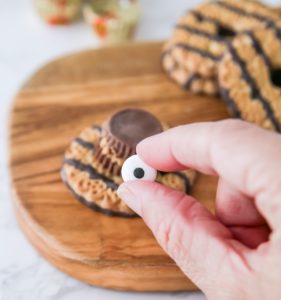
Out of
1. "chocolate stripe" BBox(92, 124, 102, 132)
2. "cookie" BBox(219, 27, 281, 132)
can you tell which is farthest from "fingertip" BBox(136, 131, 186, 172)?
"cookie" BBox(219, 27, 281, 132)

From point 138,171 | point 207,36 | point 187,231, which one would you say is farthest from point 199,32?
point 187,231

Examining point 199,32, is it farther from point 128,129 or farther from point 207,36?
point 128,129

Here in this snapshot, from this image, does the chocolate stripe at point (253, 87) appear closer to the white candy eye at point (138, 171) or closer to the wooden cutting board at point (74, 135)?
the wooden cutting board at point (74, 135)

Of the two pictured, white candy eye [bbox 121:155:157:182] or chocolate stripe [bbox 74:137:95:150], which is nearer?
white candy eye [bbox 121:155:157:182]

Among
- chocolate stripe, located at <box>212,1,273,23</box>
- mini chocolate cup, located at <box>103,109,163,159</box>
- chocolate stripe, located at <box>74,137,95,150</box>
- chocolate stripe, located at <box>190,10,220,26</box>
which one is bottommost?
chocolate stripe, located at <box>74,137,95,150</box>

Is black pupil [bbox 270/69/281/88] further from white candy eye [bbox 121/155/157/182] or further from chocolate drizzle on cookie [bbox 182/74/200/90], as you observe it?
white candy eye [bbox 121/155/157/182]
